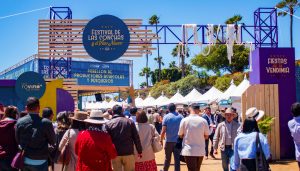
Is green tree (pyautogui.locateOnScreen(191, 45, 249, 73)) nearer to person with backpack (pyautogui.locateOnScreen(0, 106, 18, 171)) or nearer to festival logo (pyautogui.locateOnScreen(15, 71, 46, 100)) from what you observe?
festival logo (pyautogui.locateOnScreen(15, 71, 46, 100))

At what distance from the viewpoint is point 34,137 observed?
272 inches

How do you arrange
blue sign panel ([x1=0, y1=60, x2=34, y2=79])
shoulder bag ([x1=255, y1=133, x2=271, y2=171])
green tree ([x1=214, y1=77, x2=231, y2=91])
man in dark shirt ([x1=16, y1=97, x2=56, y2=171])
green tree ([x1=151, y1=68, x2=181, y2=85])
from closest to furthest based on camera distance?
1. shoulder bag ([x1=255, y1=133, x2=271, y2=171])
2. man in dark shirt ([x1=16, y1=97, x2=56, y2=171])
3. blue sign panel ([x1=0, y1=60, x2=34, y2=79])
4. green tree ([x1=214, y1=77, x2=231, y2=91])
5. green tree ([x1=151, y1=68, x2=181, y2=85])

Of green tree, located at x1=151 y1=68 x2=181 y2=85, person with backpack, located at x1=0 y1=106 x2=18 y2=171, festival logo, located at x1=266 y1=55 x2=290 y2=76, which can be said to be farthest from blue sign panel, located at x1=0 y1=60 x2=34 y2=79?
green tree, located at x1=151 y1=68 x2=181 y2=85

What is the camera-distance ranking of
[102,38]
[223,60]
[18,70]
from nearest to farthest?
[102,38], [18,70], [223,60]

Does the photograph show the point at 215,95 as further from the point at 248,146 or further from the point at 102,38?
the point at 248,146

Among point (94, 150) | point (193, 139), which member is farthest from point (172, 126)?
point (94, 150)

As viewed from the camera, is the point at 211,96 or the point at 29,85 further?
the point at 211,96

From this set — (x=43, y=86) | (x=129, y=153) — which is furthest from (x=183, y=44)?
(x=129, y=153)

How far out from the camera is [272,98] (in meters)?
14.3

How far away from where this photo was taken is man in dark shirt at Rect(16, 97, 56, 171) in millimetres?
6913

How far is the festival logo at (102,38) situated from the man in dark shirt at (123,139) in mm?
8615

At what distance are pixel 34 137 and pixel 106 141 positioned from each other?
1060 mm

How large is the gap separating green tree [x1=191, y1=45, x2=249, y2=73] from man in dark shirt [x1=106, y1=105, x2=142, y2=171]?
53.3 m

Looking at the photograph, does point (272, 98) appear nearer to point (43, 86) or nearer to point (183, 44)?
point (183, 44)
